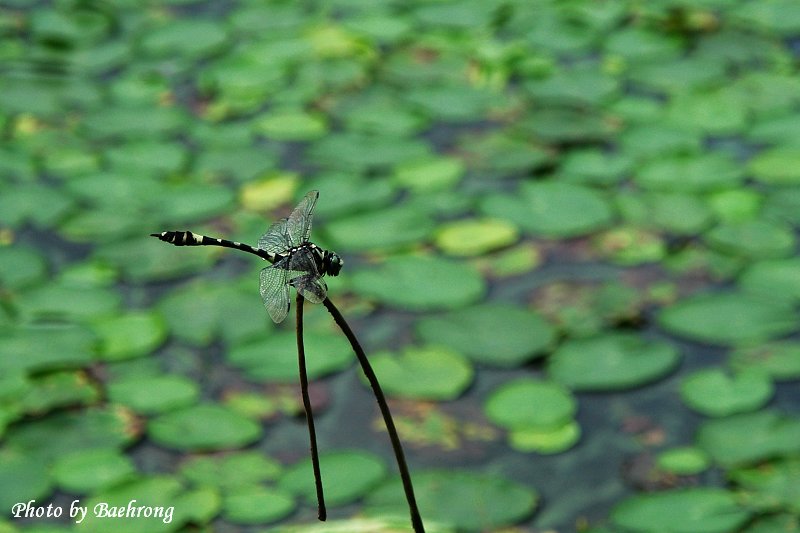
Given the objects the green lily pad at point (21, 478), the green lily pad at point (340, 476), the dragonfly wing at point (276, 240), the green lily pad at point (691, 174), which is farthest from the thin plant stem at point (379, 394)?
the green lily pad at point (691, 174)

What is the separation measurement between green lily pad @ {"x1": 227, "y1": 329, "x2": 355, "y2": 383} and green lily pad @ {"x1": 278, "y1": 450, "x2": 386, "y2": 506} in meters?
0.20

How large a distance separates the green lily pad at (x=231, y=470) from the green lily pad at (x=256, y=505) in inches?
0.9

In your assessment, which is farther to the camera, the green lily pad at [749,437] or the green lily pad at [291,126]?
the green lily pad at [291,126]

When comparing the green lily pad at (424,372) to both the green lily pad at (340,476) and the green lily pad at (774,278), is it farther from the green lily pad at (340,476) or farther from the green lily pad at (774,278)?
the green lily pad at (774,278)

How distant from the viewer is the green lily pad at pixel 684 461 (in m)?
1.90

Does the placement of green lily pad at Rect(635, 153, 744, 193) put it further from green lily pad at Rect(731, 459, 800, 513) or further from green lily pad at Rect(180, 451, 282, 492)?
green lily pad at Rect(180, 451, 282, 492)

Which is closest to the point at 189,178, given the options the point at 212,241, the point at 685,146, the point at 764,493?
the point at 685,146

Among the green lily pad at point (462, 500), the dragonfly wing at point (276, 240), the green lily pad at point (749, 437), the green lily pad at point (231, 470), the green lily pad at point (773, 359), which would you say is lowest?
the dragonfly wing at point (276, 240)

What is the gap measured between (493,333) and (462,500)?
16.5 inches

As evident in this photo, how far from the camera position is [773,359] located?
2102mm

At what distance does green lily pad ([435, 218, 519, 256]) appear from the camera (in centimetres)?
241

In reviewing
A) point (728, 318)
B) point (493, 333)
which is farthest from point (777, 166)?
point (493, 333)

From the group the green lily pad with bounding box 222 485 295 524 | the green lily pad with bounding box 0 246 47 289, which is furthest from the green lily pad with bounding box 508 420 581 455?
the green lily pad with bounding box 0 246 47 289

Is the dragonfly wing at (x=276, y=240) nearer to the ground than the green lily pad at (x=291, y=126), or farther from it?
nearer to the ground
